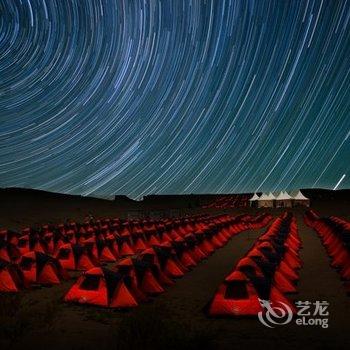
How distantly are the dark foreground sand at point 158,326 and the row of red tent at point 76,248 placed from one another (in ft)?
3.21

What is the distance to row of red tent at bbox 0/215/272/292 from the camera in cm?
1799

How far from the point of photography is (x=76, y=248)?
2270 cm

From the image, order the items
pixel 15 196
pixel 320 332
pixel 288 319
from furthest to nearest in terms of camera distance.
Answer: pixel 15 196
pixel 288 319
pixel 320 332

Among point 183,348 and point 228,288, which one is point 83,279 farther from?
point 183,348

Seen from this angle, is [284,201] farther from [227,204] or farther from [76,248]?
[76,248]

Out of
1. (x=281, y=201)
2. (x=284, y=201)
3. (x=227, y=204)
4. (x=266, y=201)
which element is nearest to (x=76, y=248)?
(x=266, y=201)

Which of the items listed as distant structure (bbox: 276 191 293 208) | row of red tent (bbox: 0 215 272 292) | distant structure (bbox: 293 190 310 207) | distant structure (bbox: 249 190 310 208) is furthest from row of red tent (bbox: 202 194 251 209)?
row of red tent (bbox: 0 215 272 292)

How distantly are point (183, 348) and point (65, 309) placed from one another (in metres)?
5.86

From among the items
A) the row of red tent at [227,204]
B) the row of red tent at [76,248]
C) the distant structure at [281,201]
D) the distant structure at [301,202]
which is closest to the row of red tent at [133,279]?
the row of red tent at [76,248]

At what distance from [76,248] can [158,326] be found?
12.5 m

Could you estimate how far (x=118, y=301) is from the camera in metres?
14.1

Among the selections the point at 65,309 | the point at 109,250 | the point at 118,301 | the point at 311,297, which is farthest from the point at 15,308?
the point at 109,250

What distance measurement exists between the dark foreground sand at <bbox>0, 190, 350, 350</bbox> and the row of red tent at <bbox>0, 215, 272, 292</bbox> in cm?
98

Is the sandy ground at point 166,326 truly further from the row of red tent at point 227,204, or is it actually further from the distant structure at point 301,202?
the row of red tent at point 227,204
